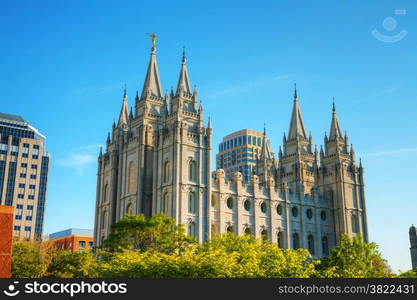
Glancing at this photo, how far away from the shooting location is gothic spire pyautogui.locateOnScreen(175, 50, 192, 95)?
250 feet

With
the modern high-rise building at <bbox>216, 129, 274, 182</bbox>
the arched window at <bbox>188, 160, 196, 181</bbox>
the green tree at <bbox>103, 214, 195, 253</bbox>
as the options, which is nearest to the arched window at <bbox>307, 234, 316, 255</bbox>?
the arched window at <bbox>188, 160, 196, 181</bbox>

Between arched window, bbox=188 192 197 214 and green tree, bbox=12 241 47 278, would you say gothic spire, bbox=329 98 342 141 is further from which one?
green tree, bbox=12 241 47 278

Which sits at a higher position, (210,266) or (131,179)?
(131,179)

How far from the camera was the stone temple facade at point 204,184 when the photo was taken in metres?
69.8

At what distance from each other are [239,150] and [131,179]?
105 m

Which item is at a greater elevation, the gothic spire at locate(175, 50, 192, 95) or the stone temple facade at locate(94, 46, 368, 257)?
the gothic spire at locate(175, 50, 192, 95)

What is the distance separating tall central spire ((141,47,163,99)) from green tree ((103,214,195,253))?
2773 cm

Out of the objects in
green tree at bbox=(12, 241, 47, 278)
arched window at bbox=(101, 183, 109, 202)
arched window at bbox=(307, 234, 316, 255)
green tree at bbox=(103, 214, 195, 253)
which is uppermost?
arched window at bbox=(101, 183, 109, 202)

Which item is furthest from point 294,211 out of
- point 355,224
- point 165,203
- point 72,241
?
point 72,241

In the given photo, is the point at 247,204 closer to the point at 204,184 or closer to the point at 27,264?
the point at 204,184

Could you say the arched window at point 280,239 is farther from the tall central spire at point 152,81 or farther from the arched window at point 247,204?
the tall central spire at point 152,81

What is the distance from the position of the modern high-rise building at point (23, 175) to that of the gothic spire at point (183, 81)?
65.6m

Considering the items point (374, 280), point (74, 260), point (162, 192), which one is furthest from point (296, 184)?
point (374, 280)

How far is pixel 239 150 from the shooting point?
177250 millimetres
